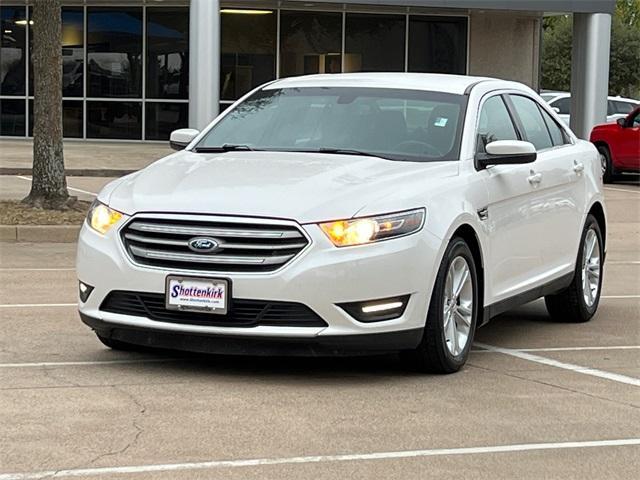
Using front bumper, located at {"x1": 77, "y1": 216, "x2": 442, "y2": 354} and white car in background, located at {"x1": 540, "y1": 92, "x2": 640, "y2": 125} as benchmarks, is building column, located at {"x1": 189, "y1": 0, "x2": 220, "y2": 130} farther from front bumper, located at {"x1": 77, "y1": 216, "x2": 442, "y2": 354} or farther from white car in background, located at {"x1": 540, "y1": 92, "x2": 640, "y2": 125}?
front bumper, located at {"x1": 77, "y1": 216, "x2": 442, "y2": 354}

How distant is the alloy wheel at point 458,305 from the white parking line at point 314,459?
4.57ft

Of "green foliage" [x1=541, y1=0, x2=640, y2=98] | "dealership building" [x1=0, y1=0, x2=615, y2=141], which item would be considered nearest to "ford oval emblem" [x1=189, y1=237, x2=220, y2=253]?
"dealership building" [x1=0, y1=0, x2=615, y2=141]

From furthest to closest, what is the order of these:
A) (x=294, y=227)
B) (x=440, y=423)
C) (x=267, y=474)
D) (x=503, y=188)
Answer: (x=503, y=188) < (x=294, y=227) < (x=440, y=423) < (x=267, y=474)

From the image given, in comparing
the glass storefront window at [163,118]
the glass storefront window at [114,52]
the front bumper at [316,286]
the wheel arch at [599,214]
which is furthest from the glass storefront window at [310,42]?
the front bumper at [316,286]

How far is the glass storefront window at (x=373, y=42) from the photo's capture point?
29.9 m

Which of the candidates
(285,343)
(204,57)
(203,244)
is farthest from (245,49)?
(285,343)

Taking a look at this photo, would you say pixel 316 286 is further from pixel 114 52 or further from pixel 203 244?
pixel 114 52

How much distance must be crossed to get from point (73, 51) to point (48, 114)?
51.4 feet

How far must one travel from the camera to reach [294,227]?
6211 millimetres

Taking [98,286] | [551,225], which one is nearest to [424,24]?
[551,225]

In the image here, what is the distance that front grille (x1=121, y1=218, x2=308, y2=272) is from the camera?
6211 millimetres

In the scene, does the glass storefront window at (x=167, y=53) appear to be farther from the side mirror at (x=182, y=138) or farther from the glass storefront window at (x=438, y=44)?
the side mirror at (x=182, y=138)

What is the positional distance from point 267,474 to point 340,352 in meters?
1.57

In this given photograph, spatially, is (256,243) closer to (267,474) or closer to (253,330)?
(253,330)
